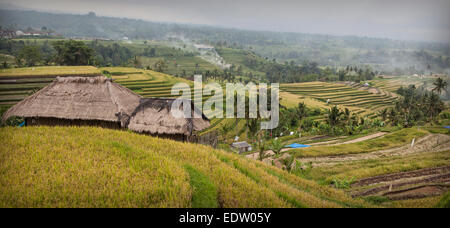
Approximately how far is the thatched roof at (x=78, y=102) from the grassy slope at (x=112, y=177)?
2715mm

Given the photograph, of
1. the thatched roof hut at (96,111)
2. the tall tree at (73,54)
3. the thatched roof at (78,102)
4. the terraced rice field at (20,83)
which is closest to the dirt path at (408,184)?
the thatched roof hut at (96,111)

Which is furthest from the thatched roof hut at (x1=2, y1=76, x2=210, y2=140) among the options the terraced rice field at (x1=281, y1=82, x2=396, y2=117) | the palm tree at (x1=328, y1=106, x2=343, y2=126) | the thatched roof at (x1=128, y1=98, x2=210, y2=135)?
the terraced rice field at (x1=281, y1=82, x2=396, y2=117)

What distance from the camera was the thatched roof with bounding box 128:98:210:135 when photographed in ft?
34.3

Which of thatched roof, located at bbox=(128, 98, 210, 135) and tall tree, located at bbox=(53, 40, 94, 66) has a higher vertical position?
tall tree, located at bbox=(53, 40, 94, 66)

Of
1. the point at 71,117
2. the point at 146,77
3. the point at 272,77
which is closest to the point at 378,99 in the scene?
the point at 272,77

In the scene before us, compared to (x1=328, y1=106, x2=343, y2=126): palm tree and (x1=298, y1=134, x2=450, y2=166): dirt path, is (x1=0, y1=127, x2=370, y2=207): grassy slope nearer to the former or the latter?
(x1=298, y1=134, x2=450, y2=166): dirt path

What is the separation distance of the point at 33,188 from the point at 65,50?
47.7 meters

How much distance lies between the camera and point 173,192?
15.7ft

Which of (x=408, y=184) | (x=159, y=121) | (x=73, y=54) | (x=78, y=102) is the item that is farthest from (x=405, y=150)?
(x=73, y=54)

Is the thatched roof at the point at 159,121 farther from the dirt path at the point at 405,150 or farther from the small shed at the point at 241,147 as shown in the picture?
the small shed at the point at 241,147

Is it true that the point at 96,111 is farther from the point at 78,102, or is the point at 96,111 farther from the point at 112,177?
the point at 112,177

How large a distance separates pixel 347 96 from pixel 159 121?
56.4m

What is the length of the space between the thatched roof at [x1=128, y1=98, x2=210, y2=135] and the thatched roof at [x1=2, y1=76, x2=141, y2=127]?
1.57 ft

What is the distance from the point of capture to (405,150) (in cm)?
2244
